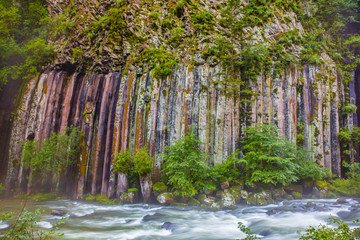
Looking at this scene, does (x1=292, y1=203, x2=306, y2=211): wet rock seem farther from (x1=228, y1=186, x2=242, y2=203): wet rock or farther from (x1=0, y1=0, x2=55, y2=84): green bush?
(x1=0, y1=0, x2=55, y2=84): green bush

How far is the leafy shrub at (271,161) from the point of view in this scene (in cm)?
1191

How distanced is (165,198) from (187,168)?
79.3 inches

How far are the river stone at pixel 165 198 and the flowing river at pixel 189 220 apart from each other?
0.30 metres

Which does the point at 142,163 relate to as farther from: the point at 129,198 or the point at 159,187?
the point at 129,198

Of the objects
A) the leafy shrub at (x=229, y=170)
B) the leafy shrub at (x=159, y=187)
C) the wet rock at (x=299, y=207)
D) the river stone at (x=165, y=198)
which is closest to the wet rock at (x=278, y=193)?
the wet rock at (x=299, y=207)

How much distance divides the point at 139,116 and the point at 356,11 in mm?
22794

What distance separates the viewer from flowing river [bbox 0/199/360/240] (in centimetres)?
771

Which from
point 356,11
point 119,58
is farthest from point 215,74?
point 356,11

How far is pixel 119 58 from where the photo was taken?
17.1m

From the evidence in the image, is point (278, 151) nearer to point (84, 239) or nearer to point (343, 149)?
point (343, 149)

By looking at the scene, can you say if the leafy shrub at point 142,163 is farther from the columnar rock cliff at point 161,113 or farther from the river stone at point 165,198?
the river stone at point 165,198

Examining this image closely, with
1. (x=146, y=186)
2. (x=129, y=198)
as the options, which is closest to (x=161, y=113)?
(x=146, y=186)

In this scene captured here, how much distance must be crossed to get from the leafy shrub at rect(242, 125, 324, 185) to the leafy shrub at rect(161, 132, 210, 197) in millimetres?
2589

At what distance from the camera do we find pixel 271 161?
1234cm
